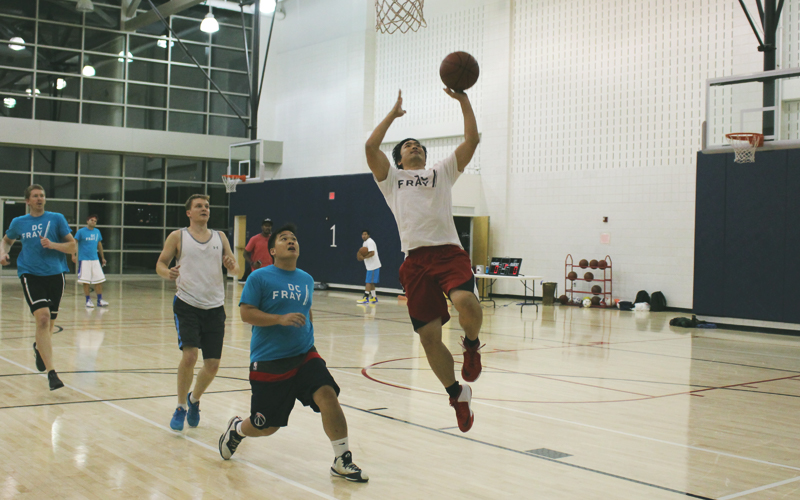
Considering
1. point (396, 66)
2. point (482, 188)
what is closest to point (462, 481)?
point (482, 188)

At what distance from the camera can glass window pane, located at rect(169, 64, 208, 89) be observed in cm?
2628

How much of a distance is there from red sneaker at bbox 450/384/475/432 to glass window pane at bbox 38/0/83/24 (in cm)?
2426

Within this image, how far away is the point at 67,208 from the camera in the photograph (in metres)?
24.6

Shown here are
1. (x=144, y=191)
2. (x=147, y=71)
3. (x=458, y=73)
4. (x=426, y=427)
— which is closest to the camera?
(x=458, y=73)

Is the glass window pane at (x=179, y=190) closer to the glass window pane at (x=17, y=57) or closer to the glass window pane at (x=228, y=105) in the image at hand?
the glass window pane at (x=228, y=105)

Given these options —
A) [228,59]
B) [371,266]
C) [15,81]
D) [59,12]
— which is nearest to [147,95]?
[228,59]

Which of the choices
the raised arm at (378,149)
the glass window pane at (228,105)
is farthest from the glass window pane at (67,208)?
the raised arm at (378,149)

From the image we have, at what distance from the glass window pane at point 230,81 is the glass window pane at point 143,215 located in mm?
5031

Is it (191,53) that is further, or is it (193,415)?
(191,53)

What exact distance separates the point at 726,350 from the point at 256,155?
→ 756 inches

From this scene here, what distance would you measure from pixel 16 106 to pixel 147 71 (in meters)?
4.41

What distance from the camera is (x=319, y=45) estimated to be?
83.3 ft

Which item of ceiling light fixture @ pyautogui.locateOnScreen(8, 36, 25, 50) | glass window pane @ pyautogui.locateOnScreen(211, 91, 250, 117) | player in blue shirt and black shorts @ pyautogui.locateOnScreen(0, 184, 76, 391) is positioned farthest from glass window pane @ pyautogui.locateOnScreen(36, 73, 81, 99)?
player in blue shirt and black shorts @ pyautogui.locateOnScreen(0, 184, 76, 391)

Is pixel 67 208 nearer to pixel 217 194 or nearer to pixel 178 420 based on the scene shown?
pixel 217 194
